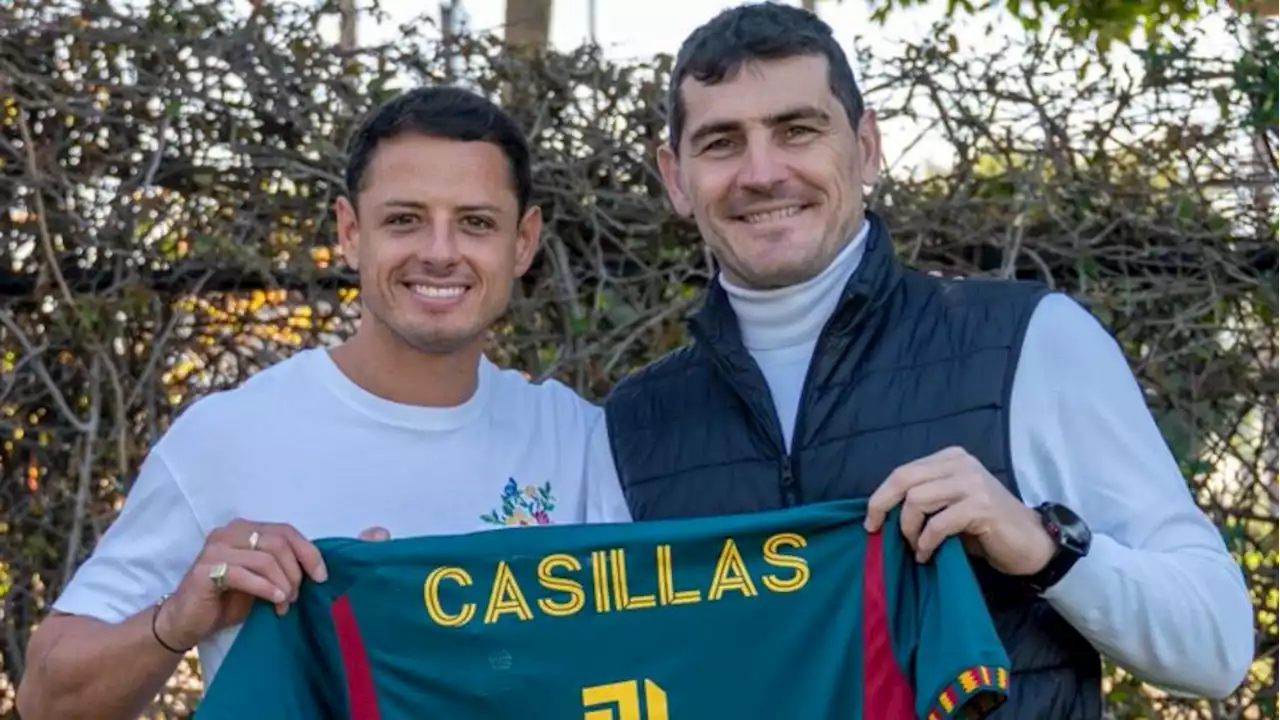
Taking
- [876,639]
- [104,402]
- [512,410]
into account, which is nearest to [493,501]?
[512,410]

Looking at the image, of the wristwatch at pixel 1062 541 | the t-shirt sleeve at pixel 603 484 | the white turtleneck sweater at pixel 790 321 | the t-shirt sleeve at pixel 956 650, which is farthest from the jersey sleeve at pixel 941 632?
the t-shirt sleeve at pixel 603 484

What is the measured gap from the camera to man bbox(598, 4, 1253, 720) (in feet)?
8.13

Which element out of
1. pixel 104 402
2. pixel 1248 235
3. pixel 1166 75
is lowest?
pixel 104 402

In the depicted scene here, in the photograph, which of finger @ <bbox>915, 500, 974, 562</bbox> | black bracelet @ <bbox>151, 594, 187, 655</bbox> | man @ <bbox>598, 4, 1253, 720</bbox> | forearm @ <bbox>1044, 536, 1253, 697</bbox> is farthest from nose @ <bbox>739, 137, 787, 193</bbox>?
black bracelet @ <bbox>151, 594, 187, 655</bbox>

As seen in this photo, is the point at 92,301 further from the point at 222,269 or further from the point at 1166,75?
the point at 1166,75

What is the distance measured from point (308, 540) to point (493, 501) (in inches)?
14.8

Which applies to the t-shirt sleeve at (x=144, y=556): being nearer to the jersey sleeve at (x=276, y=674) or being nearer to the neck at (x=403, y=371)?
the jersey sleeve at (x=276, y=674)

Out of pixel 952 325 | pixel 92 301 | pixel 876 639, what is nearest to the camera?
pixel 876 639

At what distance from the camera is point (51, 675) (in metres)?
2.73

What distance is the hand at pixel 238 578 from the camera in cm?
254

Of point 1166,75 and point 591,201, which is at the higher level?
point 1166,75

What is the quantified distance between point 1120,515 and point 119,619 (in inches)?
68.0

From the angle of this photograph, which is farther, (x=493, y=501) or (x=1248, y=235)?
(x=1248, y=235)

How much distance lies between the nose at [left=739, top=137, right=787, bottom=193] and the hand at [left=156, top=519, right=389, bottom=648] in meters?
1.00
